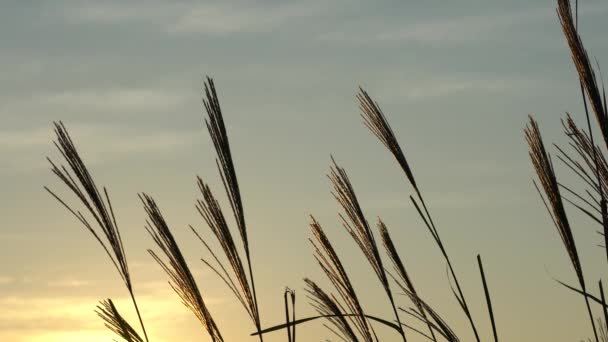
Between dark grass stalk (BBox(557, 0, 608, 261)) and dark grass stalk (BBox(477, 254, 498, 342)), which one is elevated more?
dark grass stalk (BBox(557, 0, 608, 261))

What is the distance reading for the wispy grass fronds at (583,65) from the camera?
2.10m

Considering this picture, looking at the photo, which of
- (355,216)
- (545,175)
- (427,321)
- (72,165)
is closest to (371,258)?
(355,216)

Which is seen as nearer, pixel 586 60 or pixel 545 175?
pixel 586 60

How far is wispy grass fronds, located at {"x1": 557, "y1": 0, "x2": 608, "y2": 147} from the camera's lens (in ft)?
6.91

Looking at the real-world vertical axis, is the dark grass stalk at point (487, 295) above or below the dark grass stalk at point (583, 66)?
below

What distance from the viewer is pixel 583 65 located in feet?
7.00

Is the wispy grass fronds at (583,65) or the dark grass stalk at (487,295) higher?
the wispy grass fronds at (583,65)

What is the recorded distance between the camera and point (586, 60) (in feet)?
7.04

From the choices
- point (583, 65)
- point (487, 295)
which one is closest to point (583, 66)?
point (583, 65)

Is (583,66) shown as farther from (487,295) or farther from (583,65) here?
(487,295)

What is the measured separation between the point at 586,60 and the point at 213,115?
3.02 ft

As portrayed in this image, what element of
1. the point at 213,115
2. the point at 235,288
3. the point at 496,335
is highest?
the point at 213,115

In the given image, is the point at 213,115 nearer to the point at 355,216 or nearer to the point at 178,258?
the point at 178,258

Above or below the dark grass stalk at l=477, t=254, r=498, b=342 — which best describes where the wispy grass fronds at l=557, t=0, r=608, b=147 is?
above
